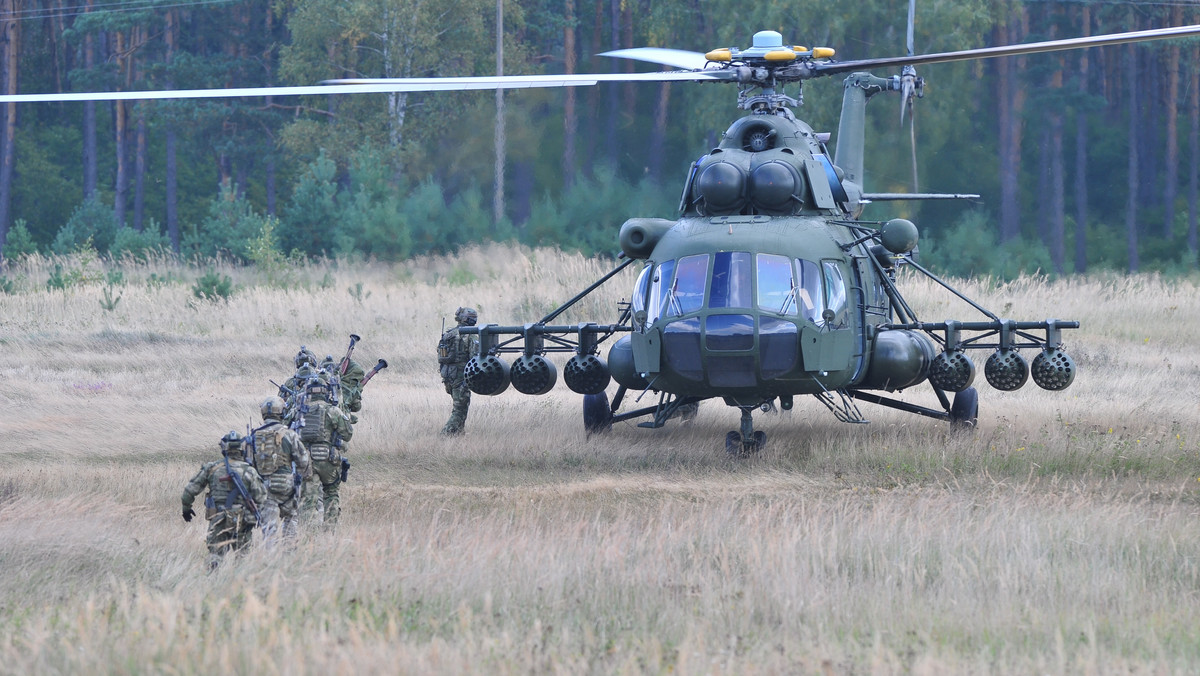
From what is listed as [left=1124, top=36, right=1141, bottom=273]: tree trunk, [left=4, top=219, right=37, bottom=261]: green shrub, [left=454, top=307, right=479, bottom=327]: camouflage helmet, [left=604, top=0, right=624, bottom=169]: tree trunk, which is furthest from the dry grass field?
[left=1124, top=36, right=1141, bottom=273]: tree trunk

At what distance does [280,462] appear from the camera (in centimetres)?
859

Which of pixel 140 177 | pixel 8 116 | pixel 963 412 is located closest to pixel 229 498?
pixel 963 412

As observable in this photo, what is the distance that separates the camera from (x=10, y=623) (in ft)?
21.4

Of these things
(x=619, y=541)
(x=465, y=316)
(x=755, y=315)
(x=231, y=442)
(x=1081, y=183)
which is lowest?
(x=619, y=541)

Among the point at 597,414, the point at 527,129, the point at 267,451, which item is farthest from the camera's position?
the point at 527,129

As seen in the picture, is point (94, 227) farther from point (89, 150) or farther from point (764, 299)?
point (764, 299)

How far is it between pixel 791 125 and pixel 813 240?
5.96ft

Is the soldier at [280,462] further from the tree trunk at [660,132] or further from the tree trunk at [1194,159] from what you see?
the tree trunk at [1194,159]

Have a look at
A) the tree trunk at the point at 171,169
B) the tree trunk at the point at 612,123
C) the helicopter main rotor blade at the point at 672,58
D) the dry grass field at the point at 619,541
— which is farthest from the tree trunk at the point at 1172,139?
the tree trunk at the point at 171,169

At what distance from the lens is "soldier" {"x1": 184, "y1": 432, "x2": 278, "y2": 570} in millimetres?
8164

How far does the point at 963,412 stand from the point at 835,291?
2824mm

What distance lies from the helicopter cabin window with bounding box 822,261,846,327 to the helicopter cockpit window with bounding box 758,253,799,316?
0.43 metres

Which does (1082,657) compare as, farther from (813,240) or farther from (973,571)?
(813,240)

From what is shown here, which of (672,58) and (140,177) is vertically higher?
(672,58)
